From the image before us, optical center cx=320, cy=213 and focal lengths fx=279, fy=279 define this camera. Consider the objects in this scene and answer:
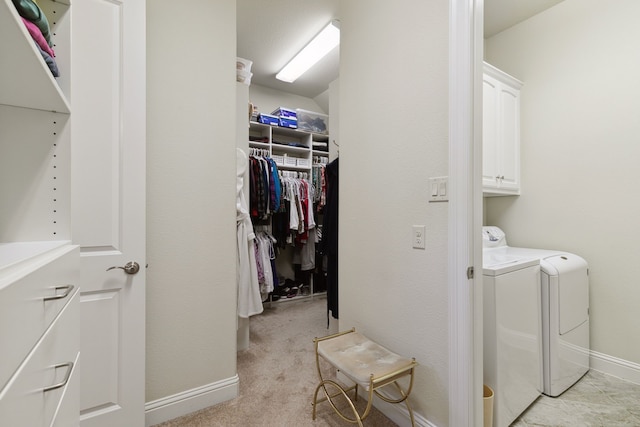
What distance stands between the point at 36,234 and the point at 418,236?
1.45 meters

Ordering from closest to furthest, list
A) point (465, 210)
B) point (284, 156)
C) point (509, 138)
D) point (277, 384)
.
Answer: point (465, 210)
point (277, 384)
point (509, 138)
point (284, 156)

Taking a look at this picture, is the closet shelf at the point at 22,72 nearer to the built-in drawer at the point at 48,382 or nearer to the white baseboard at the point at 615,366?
the built-in drawer at the point at 48,382

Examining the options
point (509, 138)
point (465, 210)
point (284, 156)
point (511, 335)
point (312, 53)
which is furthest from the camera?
point (284, 156)

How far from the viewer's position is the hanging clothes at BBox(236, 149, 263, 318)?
2201mm

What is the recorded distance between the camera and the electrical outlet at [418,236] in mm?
1392

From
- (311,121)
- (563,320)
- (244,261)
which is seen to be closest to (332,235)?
Answer: (244,261)

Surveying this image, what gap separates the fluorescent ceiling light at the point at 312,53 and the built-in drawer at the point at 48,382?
104 inches

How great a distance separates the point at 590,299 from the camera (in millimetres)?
2127

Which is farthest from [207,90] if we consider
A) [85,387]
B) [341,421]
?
[341,421]

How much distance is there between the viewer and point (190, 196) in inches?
62.7

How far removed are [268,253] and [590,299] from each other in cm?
277

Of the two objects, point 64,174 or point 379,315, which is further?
point 379,315

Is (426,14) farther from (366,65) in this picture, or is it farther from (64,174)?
(64,174)

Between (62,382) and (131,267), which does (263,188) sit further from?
(62,382)
